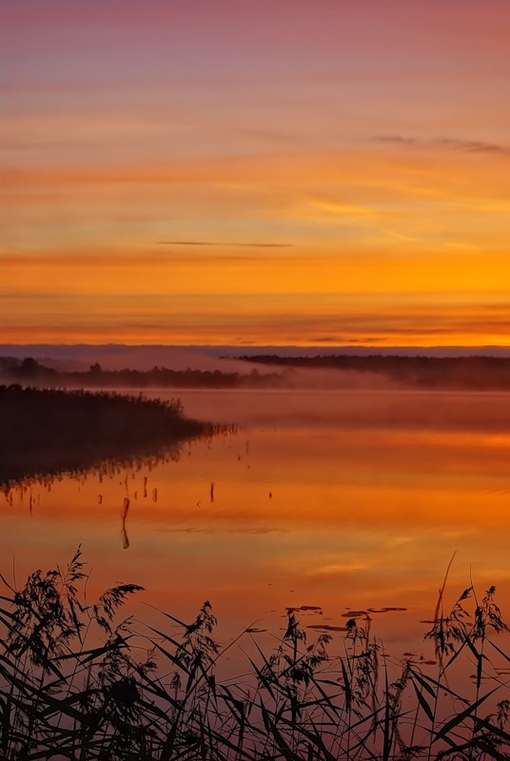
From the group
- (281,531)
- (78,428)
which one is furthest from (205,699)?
(78,428)

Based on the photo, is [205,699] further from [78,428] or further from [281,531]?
[78,428]

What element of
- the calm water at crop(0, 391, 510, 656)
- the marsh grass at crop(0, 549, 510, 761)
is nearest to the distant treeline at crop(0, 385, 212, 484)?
the calm water at crop(0, 391, 510, 656)

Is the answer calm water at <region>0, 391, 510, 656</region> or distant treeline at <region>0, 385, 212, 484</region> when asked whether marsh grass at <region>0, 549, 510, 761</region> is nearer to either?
calm water at <region>0, 391, 510, 656</region>

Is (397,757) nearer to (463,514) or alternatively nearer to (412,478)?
(463,514)

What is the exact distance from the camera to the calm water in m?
13.8

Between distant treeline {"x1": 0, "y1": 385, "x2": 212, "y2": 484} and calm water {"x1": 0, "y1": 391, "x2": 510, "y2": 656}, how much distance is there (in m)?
1.98

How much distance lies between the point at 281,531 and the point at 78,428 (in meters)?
17.3

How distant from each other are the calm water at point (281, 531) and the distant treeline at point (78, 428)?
198 centimetres

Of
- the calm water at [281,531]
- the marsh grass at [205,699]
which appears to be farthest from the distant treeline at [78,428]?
the marsh grass at [205,699]

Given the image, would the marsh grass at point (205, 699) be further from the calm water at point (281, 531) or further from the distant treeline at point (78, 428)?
the distant treeline at point (78, 428)

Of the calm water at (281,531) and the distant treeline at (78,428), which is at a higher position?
the distant treeline at (78,428)

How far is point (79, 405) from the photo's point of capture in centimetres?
3706

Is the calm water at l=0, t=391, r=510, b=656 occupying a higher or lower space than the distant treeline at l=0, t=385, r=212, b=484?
→ lower

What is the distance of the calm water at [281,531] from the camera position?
13750 millimetres
